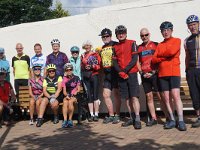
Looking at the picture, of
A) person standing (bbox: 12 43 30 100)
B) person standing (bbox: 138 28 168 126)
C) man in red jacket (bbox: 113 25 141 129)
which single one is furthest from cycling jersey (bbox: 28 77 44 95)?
person standing (bbox: 138 28 168 126)

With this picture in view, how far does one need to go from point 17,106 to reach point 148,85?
11.6 feet

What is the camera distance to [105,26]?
31.8 ft

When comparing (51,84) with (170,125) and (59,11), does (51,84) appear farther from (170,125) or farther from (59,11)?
(59,11)

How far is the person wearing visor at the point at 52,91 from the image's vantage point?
8727 mm

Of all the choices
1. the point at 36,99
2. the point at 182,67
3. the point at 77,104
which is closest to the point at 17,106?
the point at 36,99

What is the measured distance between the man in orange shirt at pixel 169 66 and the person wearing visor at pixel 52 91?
8.31 ft

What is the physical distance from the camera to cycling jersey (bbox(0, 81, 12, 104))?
9.07 metres

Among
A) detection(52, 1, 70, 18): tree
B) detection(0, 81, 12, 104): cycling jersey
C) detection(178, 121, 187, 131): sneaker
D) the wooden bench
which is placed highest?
detection(52, 1, 70, 18): tree

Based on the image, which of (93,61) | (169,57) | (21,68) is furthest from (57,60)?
(169,57)

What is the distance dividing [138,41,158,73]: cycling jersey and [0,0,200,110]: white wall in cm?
138

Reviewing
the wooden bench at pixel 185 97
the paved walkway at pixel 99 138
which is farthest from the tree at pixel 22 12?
the paved walkway at pixel 99 138

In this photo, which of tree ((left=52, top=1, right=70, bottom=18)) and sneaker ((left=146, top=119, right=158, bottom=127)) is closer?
sneaker ((left=146, top=119, right=158, bottom=127))

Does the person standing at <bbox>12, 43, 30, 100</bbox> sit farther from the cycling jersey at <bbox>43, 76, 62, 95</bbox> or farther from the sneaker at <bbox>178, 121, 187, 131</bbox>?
the sneaker at <bbox>178, 121, 187, 131</bbox>

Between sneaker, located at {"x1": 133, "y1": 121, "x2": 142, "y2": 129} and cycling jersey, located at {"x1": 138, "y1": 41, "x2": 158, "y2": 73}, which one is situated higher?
cycling jersey, located at {"x1": 138, "y1": 41, "x2": 158, "y2": 73}
